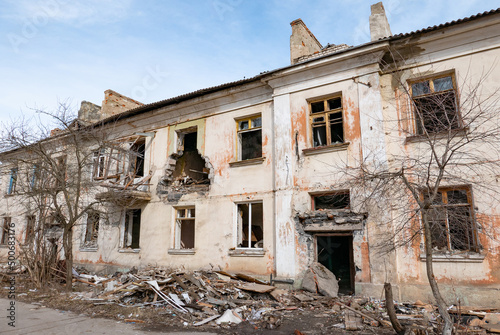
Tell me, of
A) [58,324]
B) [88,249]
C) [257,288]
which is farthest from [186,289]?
[88,249]

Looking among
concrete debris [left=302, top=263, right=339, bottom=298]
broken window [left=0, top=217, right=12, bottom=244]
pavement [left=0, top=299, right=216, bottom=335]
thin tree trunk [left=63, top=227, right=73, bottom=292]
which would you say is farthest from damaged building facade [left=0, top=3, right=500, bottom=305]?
broken window [left=0, top=217, right=12, bottom=244]

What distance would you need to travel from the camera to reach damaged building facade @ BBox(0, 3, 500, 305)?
328 inches

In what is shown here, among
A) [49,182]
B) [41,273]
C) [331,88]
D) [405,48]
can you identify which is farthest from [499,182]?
[49,182]

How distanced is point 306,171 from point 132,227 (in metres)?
8.47

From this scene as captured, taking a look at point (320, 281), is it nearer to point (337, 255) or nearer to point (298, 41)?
point (337, 255)

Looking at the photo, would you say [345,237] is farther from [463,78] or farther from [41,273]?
[41,273]

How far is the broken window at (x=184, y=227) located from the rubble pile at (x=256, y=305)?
2837 mm

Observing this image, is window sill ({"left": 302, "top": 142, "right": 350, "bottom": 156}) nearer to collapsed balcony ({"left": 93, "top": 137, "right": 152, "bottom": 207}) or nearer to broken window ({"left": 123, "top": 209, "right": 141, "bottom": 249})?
collapsed balcony ({"left": 93, "top": 137, "right": 152, "bottom": 207})

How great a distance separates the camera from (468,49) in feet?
28.2

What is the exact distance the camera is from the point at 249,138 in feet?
39.7

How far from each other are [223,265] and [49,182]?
738 centimetres

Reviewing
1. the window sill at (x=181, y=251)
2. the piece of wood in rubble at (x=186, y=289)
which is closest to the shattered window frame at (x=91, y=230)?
the window sill at (x=181, y=251)

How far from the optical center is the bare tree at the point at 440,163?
782 centimetres

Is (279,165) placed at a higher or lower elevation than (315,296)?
higher
